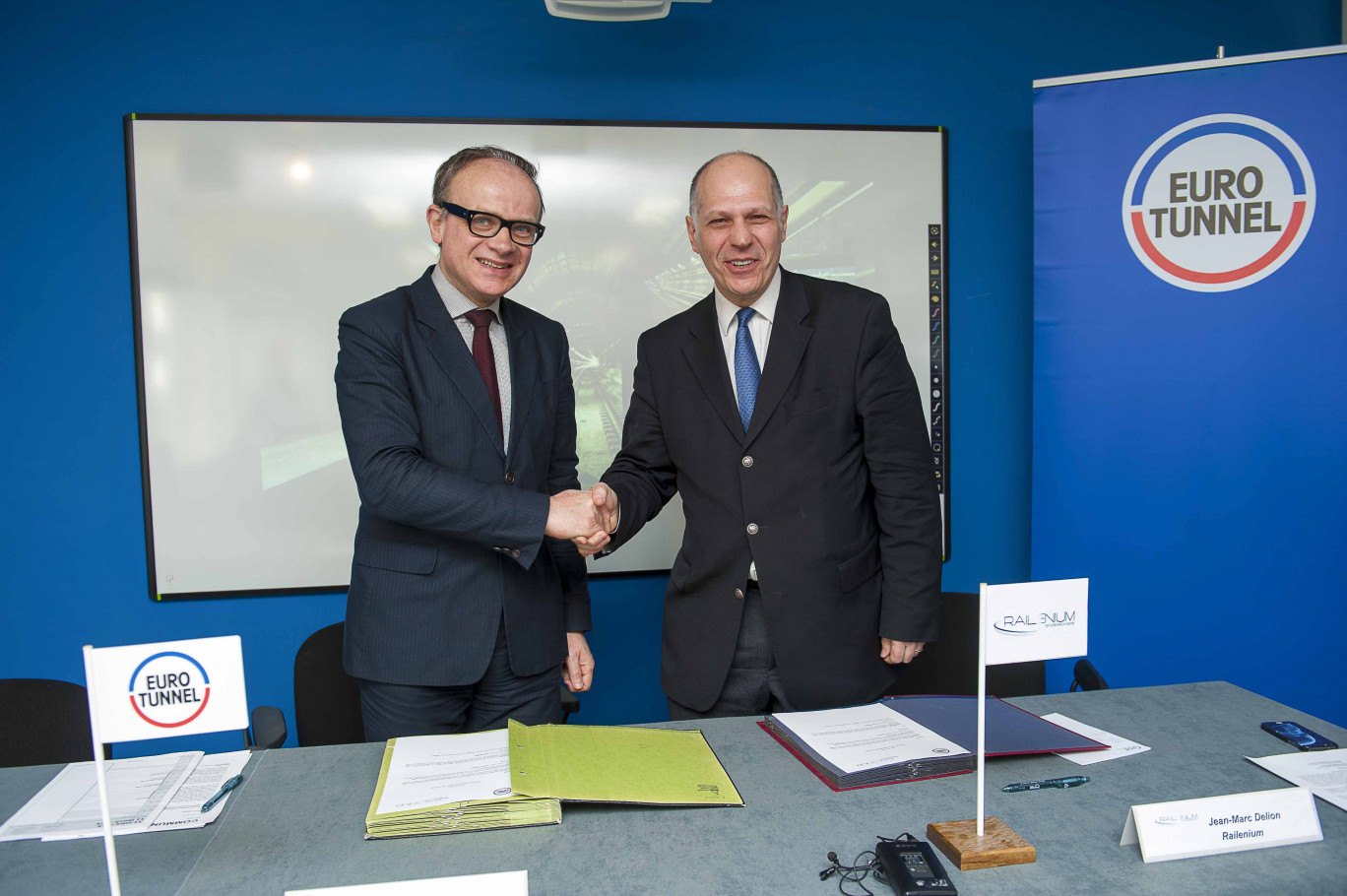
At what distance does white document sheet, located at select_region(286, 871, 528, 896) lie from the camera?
3.32ft

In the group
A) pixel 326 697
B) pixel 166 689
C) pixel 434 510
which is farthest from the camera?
pixel 326 697

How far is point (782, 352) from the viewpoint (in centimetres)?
198

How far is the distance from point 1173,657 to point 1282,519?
1.89ft

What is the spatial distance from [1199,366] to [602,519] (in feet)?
7.17

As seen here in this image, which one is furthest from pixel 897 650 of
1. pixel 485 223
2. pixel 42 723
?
pixel 42 723

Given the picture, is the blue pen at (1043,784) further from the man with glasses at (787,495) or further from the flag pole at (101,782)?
the flag pole at (101,782)

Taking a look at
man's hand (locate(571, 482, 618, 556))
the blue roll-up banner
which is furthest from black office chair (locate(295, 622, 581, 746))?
the blue roll-up banner

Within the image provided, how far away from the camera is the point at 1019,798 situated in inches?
52.4

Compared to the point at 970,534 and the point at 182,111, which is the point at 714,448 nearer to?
the point at 970,534

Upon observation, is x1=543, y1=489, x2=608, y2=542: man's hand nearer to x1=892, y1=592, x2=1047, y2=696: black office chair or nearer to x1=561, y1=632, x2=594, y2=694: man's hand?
x1=561, y1=632, x2=594, y2=694: man's hand

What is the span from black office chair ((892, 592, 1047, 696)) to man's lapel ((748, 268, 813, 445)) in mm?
939

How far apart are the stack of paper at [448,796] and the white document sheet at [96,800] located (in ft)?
1.09

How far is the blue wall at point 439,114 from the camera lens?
2.82m

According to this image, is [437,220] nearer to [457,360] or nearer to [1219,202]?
[457,360]
